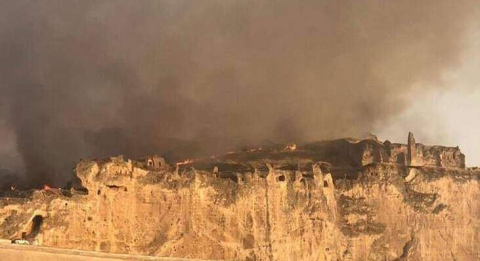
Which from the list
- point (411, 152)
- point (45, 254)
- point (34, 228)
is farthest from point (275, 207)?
point (45, 254)

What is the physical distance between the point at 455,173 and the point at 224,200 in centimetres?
1380

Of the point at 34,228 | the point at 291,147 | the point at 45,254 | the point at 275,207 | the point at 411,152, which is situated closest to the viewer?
the point at 45,254

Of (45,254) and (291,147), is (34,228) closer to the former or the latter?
(45,254)

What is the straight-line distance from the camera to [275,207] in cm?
3606

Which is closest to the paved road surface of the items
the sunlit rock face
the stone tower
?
the sunlit rock face

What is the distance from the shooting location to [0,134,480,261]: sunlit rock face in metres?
31.2

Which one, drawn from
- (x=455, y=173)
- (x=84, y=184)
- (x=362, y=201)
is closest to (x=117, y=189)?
(x=84, y=184)

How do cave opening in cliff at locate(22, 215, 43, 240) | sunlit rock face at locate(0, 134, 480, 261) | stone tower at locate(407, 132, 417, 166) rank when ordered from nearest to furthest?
cave opening in cliff at locate(22, 215, 43, 240) → sunlit rock face at locate(0, 134, 480, 261) → stone tower at locate(407, 132, 417, 166)

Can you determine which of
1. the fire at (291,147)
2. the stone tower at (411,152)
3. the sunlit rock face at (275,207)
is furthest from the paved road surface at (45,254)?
the stone tower at (411,152)

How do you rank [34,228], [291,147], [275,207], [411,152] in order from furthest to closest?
[291,147] → [411,152] → [275,207] → [34,228]

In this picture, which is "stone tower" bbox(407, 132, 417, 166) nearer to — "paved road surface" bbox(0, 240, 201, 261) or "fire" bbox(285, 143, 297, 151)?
"fire" bbox(285, 143, 297, 151)

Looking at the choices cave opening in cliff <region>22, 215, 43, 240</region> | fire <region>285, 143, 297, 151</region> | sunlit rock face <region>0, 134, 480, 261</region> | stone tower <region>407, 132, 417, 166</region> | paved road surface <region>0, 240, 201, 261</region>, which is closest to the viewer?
paved road surface <region>0, 240, 201, 261</region>

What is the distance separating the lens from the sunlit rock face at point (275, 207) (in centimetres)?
3119

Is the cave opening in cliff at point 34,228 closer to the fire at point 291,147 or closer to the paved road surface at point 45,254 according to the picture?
the paved road surface at point 45,254
